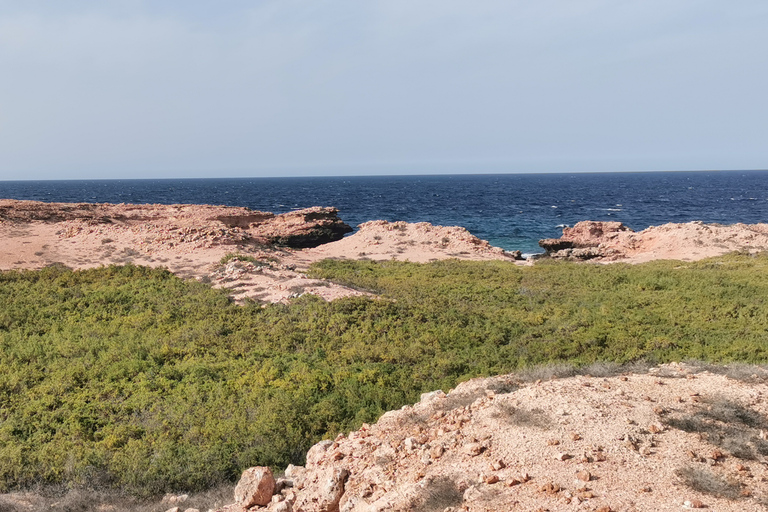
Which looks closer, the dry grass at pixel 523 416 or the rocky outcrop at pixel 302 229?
the dry grass at pixel 523 416

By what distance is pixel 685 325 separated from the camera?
16828mm

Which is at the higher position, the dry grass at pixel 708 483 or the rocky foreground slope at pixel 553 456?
the dry grass at pixel 708 483

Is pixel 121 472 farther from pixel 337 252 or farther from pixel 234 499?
pixel 337 252

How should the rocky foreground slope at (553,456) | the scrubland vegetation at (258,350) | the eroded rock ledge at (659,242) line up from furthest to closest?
1. the eroded rock ledge at (659,242)
2. the scrubland vegetation at (258,350)
3. the rocky foreground slope at (553,456)

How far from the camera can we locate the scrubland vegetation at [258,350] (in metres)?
10.1

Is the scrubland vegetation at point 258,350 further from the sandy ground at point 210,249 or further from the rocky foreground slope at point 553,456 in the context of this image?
the rocky foreground slope at point 553,456

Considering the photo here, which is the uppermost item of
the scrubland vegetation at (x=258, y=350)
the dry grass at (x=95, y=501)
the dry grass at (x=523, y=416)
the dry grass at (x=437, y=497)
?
the dry grass at (x=523, y=416)

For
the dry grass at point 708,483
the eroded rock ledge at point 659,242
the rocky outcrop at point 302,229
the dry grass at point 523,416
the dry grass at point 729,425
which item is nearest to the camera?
the dry grass at point 708,483

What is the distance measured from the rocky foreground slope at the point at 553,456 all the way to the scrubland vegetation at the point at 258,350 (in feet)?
7.62

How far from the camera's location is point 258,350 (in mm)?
15117

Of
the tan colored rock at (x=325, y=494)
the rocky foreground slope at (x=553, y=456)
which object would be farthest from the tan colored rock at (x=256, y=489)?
the tan colored rock at (x=325, y=494)

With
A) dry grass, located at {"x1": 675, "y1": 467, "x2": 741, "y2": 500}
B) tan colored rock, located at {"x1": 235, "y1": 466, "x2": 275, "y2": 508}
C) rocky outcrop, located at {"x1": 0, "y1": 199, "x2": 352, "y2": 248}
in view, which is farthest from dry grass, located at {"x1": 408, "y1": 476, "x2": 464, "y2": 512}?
rocky outcrop, located at {"x1": 0, "y1": 199, "x2": 352, "y2": 248}

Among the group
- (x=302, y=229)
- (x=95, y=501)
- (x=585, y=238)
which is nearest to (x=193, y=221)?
(x=302, y=229)

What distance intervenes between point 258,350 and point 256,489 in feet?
25.5
